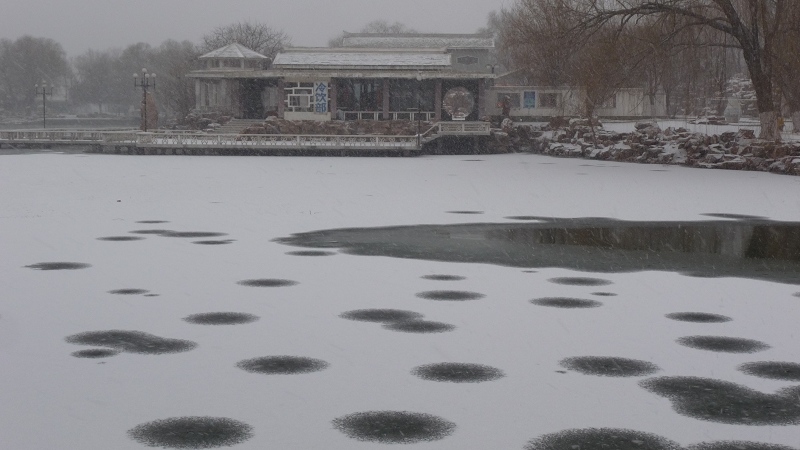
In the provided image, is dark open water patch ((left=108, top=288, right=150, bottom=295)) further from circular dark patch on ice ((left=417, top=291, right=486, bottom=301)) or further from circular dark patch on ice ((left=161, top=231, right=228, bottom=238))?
circular dark patch on ice ((left=161, top=231, right=228, bottom=238))

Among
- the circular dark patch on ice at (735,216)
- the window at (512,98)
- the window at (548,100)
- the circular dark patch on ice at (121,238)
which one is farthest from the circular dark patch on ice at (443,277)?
the window at (512,98)

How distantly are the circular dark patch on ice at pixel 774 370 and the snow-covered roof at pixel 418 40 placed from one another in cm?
5983

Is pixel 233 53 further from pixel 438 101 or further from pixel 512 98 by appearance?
pixel 512 98

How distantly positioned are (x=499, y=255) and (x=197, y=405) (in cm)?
783

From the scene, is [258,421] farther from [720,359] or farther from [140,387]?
[720,359]

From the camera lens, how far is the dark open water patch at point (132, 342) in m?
8.09

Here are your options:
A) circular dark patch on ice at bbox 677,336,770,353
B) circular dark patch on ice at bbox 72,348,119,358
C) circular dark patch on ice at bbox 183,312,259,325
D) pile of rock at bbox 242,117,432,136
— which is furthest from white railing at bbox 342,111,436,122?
circular dark patch on ice at bbox 72,348,119,358

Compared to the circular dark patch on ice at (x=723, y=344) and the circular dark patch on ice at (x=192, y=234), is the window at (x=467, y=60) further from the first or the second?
the circular dark patch on ice at (x=723, y=344)

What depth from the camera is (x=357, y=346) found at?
8.27m

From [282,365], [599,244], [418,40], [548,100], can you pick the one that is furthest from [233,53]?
[282,365]

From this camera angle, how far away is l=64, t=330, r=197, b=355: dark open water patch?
26.5ft

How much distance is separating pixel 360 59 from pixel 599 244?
43896mm

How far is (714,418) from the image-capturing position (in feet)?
20.7

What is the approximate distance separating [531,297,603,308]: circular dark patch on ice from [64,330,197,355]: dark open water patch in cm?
393
